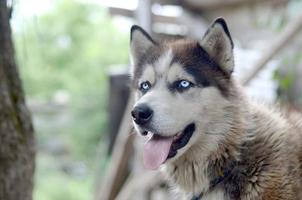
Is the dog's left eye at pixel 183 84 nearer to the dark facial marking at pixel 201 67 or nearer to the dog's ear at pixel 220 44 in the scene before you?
the dark facial marking at pixel 201 67

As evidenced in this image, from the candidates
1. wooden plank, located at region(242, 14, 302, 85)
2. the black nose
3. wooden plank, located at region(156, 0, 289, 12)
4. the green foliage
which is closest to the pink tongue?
the black nose

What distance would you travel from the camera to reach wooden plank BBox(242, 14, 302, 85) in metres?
5.39

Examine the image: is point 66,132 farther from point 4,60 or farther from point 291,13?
point 4,60

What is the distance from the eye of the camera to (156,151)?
341 cm

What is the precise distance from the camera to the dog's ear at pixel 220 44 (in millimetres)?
3477

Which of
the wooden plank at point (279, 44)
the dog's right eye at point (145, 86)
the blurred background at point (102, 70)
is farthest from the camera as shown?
the blurred background at point (102, 70)

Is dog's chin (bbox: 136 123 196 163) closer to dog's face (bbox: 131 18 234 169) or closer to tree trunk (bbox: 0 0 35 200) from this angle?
dog's face (bbox: 131 18 234 169)

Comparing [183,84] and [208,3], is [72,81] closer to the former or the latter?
[208,3]

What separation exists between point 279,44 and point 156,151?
248 cm

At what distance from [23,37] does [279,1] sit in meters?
3.62

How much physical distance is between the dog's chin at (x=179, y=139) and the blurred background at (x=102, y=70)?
976 millimetres

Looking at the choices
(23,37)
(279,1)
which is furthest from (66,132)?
(23,37)

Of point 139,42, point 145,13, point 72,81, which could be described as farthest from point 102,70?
point 139,42

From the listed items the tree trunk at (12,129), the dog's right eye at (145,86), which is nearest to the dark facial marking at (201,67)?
the dog's right eye at (145,86)
